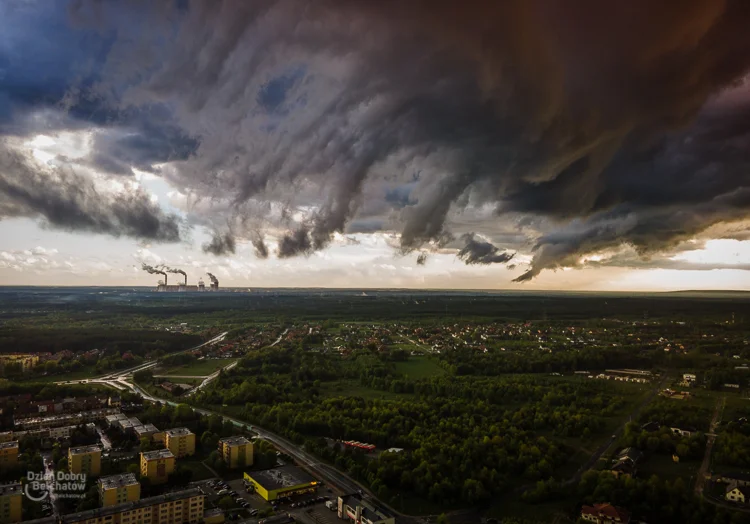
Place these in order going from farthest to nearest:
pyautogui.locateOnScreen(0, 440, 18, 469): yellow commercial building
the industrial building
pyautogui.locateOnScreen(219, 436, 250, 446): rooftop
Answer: pyautogui.locateOnScreen(219, 436, 250, 446): rooftop
pyautogui.locateOnScreen(0, 440, 18, 469): yellow commercial building
the industrial building

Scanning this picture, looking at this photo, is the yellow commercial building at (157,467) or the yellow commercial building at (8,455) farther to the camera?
the yellow commercial building at (8,455)

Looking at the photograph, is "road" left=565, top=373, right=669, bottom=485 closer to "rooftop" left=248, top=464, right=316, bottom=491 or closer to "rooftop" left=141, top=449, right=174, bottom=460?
"rooftop" left=248, top=464, right=316, bottom=491

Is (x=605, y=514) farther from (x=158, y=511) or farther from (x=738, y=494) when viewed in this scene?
(x=158, y=511)

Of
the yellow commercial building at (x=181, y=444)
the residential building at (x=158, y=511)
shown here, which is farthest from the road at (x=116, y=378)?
the residential building at (x=158, y=511)

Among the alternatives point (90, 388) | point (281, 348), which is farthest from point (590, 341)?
point (90, 388)

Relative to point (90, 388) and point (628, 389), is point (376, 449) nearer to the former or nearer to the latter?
point (628, 389)

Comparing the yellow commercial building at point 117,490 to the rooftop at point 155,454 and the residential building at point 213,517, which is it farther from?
the residential building at point 213,517

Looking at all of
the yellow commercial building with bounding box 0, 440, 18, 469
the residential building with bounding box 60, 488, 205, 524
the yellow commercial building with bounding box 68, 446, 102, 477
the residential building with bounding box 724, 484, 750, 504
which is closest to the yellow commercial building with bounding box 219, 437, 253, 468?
the residential building with bounding box 60, 488, 205, 524
